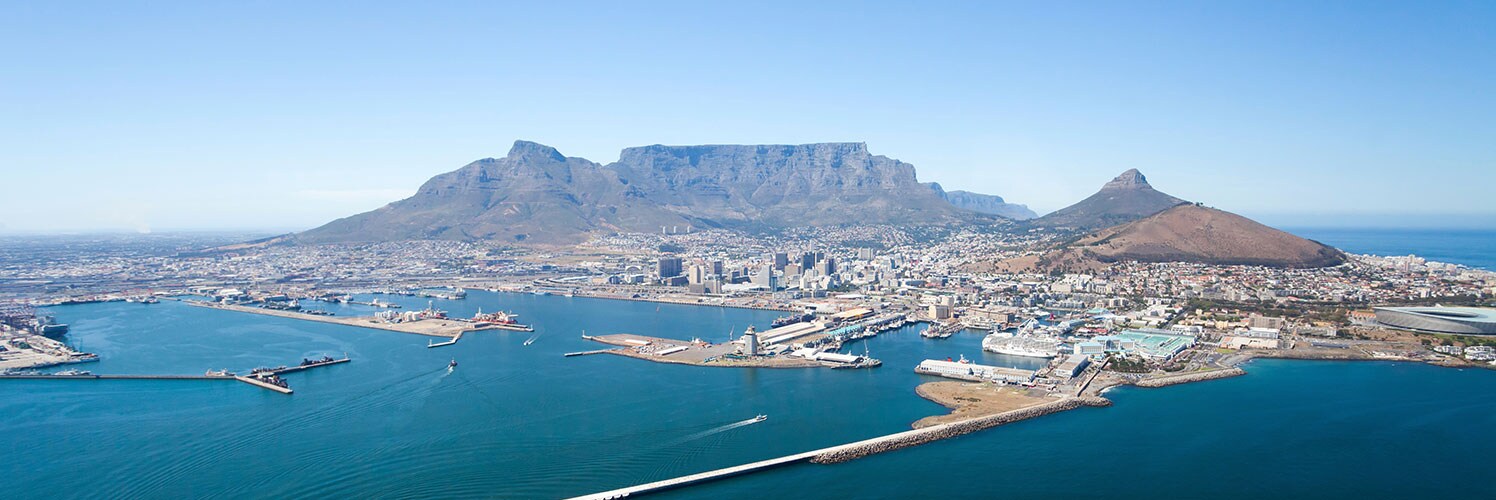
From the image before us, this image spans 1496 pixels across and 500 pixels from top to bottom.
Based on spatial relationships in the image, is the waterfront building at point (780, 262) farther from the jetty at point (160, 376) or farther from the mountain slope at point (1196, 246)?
the jetty at point (160, 376)

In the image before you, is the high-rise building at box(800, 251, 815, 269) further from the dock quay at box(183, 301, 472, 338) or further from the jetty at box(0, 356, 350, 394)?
the jetty at box(0, 356, 350, 394)

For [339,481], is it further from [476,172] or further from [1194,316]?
[476,172]

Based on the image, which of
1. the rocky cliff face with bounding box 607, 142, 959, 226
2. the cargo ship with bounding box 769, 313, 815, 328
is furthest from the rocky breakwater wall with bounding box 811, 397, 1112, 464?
the rocky cliff face with bounding box 607, 142, 959, 226

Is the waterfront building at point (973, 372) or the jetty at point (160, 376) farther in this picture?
the jetty at point (160, 376)

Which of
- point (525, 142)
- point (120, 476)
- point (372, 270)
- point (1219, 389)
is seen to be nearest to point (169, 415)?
point (120, 476)

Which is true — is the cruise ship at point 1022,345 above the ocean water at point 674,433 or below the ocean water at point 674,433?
above

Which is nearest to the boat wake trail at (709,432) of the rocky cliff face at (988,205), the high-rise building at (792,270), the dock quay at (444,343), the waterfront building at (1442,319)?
the dock quay at (444,343)

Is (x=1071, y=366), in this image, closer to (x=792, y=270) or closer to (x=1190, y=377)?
(x=1190, y=377)

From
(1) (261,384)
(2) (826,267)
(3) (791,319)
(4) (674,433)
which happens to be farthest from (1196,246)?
(1) (261,384)

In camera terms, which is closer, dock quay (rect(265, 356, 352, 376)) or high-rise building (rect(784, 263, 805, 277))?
dock quay (rect(265, 356, 352, 376))
